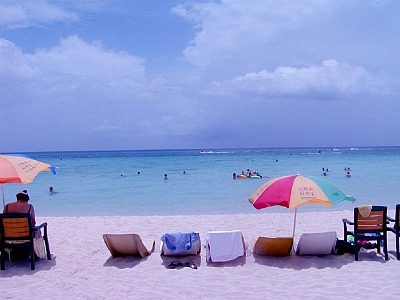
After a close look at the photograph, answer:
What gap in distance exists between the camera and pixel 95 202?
18.9m

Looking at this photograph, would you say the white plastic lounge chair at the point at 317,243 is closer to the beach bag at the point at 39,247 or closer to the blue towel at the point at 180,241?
the blue towel at the point at 180,241

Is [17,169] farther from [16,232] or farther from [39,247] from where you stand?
[39,247]

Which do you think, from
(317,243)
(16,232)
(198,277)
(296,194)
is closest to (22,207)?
(16,232)

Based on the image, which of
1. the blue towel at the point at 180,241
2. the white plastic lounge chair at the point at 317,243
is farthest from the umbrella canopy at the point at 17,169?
the white plastic lounge chair at the point at 317,243

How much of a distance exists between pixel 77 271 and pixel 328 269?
3.76 metres

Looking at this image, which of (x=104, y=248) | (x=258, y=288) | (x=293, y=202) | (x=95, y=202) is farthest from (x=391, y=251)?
(x=95, y=202)

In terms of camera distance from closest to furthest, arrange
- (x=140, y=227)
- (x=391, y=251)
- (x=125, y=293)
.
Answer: (x=125, y=293) < (x=391, y=251) < (x=140, y=227)

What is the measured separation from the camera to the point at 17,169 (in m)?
6.65

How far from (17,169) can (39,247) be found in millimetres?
1315

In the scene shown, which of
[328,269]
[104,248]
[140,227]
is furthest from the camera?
[140,227]

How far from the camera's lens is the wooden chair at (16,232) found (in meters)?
6.34

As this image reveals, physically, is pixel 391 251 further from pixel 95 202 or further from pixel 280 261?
pixel 95 202

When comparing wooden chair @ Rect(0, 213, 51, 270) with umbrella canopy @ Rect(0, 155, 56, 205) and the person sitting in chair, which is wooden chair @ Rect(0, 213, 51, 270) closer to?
the person sitting in chair

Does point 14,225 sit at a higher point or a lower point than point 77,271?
higher
